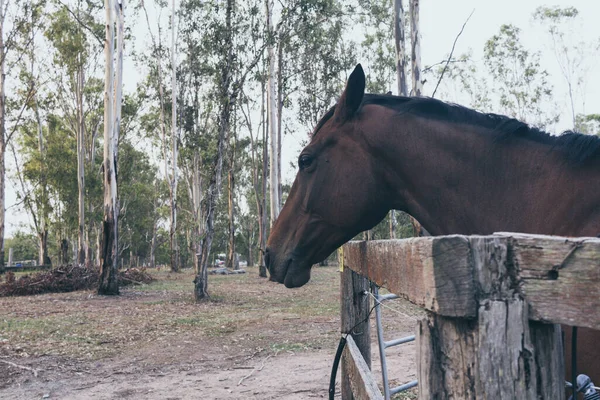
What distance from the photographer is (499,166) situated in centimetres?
204

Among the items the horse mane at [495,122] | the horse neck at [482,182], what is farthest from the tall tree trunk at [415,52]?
the horse neck at [482,182]

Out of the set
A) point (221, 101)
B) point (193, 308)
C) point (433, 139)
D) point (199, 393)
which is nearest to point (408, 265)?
point (433, 139)

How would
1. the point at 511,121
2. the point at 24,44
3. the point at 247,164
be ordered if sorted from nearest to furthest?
the point at 511,121 < the point at 24,44 < the point at 247,164

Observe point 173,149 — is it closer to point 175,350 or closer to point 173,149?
point 173,149

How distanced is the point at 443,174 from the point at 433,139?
0.19m

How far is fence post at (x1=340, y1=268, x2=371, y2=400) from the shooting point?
10.5 ft

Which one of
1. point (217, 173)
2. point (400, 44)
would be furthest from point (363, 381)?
point (400, 44)

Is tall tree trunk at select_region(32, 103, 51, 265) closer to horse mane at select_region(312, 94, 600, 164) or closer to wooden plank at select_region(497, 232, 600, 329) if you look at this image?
horse mane at select_region(312, 94, 600, 164)

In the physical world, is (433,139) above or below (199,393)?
above

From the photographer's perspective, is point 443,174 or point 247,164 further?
point 247,164

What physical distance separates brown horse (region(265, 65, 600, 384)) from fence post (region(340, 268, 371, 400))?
82 cm

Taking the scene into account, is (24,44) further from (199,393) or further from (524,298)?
(524,298)

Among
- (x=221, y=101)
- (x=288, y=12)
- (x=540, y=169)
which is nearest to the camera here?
(x=540, y=169)

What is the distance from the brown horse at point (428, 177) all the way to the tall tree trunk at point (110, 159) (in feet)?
35.7
